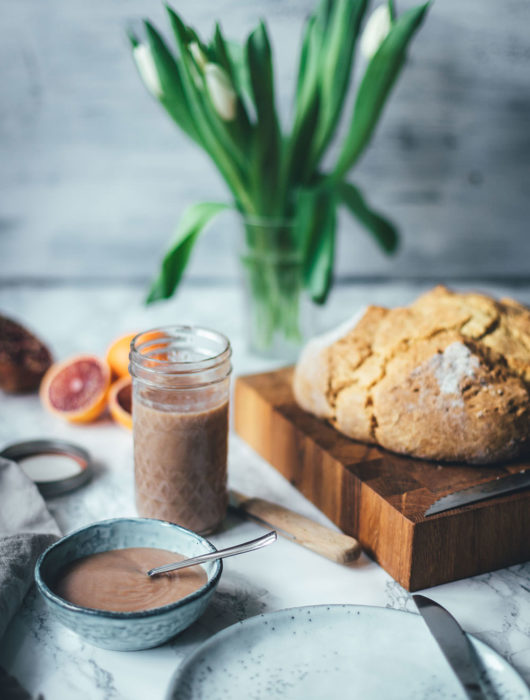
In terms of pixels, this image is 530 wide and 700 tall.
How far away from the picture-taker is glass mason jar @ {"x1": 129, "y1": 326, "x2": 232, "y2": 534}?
1144mm

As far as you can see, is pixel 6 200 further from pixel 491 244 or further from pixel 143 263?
pixel 491 244

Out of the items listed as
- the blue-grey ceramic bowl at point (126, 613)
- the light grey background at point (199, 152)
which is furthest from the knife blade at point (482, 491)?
the light grey background at point (199, 152)

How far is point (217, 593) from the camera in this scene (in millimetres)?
1064

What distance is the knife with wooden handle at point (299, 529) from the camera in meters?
1.12

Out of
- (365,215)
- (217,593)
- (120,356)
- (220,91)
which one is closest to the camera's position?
(217,593)

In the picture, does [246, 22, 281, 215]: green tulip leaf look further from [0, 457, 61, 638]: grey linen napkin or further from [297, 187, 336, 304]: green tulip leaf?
[0, 457, 61, 638]: grey linen napkin

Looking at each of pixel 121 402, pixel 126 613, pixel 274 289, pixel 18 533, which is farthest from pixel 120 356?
pixel 126 613

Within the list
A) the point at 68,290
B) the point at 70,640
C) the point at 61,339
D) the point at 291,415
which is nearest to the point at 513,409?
the point at 291,415

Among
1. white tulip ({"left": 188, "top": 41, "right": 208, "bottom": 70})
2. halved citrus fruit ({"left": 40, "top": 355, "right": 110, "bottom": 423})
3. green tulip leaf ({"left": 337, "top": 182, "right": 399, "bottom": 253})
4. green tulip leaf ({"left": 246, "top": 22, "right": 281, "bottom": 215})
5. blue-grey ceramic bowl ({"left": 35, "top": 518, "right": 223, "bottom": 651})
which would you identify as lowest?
halved citrus fruit ({"left": 40, "top": 355, "right": 110, "bottom": 423})

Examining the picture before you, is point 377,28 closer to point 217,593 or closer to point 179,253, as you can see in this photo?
point 179,253

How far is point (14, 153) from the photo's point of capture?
7.46 feet

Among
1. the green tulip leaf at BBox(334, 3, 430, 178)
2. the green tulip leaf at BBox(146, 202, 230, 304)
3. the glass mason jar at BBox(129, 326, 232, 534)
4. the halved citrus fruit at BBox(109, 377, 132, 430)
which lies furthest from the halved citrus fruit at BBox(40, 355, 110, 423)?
the green tulip leaf at BBox(334, 3, 430, 178)

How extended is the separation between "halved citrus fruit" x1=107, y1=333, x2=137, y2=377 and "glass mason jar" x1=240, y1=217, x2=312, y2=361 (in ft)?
1.23

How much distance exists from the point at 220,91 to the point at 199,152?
819 mm
